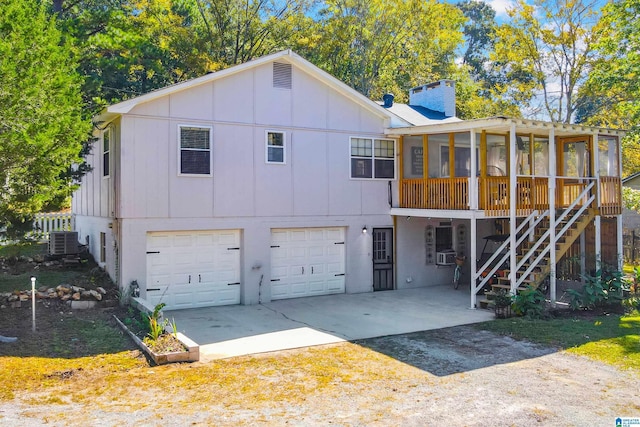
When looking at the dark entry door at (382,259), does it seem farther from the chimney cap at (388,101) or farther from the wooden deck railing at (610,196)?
the wooden deck railing at (610,196)

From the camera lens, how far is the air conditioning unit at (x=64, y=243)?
1480 cm

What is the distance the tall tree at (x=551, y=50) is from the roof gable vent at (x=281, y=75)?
61.0ft

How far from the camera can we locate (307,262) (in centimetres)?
1438

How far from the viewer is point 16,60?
9.38 metres

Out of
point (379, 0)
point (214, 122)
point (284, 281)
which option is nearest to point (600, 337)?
point (284, 281)

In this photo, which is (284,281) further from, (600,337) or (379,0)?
(379,0)

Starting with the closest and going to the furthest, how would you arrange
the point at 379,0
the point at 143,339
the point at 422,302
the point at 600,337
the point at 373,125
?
the point at 143,339 < the point at 600,337 < the point at 422,302 < the point at 373,125 < the point at 379,0

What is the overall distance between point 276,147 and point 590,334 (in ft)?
27.5

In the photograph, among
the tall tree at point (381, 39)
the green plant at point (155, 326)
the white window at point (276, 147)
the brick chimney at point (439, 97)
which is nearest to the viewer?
the green plant at point (155, 326)

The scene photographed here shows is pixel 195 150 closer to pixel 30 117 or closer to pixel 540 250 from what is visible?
pixel 30 117

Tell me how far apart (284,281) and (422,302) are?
370cm

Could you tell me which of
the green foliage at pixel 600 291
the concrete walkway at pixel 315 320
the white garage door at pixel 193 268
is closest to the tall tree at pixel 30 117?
the white garage door at pixel 193 268

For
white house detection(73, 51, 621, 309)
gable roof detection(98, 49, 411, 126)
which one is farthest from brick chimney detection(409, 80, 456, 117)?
gable roof detection(98, 49, 411, 126)

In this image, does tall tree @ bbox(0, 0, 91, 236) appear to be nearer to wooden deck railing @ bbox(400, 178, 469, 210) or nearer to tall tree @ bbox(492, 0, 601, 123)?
wooden deck railing @ bbox(400, 178, 469, 210)
